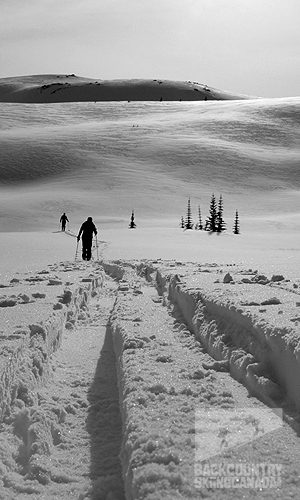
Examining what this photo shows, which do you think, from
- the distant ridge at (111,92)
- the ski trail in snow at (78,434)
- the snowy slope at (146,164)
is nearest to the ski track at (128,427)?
the ski trail in snow at (78,434)

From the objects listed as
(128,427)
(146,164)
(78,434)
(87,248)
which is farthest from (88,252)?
(146,164)

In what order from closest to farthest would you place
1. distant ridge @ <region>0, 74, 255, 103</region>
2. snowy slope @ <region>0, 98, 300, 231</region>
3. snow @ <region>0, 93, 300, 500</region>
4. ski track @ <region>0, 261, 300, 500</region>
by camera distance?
ski track @ <region>0, 261, 300, 500</region>, snow @ <region>0, 93, 300, 500</region>, snowy slope @ <region>0, 98, 300, 231</region>, distant ridge @ <region>0, 74, 255, 103</region>

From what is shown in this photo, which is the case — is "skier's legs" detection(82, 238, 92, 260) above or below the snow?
below

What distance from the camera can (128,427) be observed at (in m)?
3.39

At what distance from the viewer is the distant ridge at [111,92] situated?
158 meters

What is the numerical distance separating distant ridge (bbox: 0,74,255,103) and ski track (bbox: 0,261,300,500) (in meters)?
153

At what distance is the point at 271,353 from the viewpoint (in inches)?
163

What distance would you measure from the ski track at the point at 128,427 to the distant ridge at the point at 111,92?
502 ft

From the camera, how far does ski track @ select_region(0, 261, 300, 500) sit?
2.88 meters

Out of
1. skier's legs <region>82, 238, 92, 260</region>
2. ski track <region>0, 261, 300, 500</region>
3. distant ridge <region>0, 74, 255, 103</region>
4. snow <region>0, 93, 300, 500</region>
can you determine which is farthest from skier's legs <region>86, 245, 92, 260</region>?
distant ridge <region>0, 74, 255, 103</region>

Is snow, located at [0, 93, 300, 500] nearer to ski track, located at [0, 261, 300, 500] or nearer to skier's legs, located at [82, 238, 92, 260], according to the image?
ski track, located at [0, 261, 300, 500]

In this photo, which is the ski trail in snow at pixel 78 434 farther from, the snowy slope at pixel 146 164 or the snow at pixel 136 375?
the snowy slope at pixel 146 164

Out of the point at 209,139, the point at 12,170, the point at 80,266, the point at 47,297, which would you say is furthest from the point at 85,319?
the point at 209,139

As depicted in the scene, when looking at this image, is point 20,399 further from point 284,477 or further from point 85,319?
point 85,319
